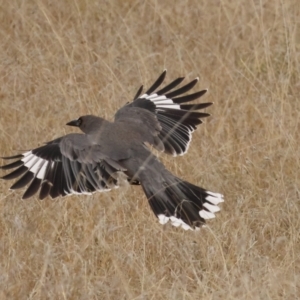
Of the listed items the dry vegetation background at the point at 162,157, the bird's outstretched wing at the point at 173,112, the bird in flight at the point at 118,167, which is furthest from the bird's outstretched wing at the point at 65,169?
the bird's outstretched wing at the point at 173,112

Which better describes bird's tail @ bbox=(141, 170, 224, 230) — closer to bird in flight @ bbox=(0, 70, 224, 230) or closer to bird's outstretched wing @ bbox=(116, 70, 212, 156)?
bird in flight @ bbox=(0, 70, 224, 230)

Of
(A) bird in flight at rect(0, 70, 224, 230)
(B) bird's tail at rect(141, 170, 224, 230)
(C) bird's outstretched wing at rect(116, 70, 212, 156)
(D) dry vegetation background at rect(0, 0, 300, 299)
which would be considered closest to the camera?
(D) dry vegetation background at rect(0, 0, 300, 299)

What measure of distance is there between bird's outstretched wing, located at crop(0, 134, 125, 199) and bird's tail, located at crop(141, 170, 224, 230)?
0.66 feet

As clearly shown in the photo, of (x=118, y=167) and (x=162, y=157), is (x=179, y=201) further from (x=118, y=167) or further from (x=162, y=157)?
(x=162, y=157)

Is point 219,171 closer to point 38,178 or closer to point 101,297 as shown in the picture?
point 38,178

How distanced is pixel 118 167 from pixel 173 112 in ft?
3.97

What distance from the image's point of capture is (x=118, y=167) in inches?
206

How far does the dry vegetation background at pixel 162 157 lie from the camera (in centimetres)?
453

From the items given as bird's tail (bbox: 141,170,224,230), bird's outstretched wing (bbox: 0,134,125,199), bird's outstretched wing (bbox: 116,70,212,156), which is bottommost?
bird's outstretched wing (bbox: 116,70,212,156)

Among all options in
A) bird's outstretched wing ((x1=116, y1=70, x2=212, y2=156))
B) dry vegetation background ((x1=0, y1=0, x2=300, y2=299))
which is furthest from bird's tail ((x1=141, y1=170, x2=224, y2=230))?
bird's outstretched wing ((x1=116, y1=70, x2=212, y2=156))

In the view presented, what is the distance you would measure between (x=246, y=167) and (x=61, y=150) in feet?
3.53

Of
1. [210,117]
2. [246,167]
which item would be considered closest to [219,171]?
[246,167]

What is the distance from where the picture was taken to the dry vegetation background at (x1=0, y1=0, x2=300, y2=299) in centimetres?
453

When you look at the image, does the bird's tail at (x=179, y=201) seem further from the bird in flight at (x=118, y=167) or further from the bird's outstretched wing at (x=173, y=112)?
the bird's outstretched wing at (x=173, y=112)
